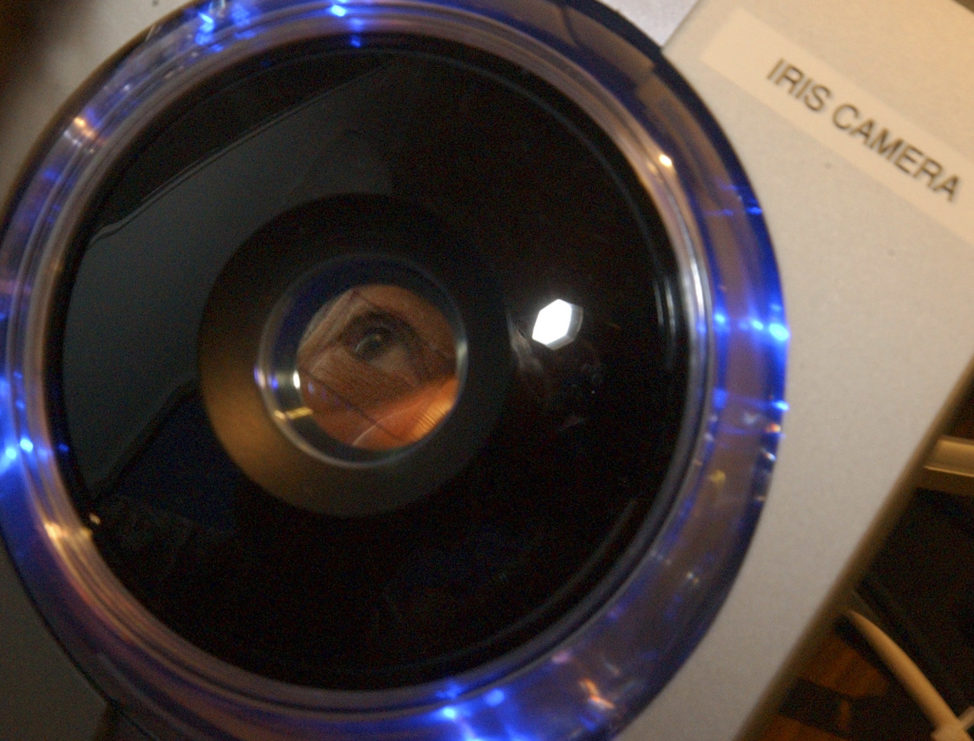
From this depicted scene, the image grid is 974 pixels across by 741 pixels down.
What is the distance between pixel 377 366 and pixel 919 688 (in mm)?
506

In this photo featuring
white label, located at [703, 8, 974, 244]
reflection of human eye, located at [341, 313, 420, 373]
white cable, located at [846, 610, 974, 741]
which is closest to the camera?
white label, located at [703, 8, 974, 244]

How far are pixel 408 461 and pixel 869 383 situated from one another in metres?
0.24

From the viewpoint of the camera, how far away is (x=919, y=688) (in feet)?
2.03

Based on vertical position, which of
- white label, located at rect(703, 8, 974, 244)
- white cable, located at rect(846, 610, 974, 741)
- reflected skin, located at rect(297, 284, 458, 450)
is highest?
white label, located at rect(703, 8, 974, 244)

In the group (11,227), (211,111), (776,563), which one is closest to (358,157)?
(211,111)

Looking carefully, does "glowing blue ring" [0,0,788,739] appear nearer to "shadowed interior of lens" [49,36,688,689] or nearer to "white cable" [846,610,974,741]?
"shadowed interior of lens" [49,36,688,689]

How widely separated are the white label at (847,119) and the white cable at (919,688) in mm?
385

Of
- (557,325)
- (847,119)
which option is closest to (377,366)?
(557,325)

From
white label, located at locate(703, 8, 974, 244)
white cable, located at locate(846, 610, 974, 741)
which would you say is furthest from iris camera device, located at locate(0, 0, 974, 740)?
white cable, located at locate(846, 610, 974, 741)

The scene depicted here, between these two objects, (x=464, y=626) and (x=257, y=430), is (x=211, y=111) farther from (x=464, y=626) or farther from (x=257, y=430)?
(x=464, y=626)

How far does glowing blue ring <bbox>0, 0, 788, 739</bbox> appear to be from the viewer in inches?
15.4

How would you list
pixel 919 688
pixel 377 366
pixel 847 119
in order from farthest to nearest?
1. pixel 919 688
2. pixel 377 366
3. pixel 847 119

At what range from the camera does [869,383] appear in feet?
1.23

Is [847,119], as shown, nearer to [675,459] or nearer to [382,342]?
[675,459]
